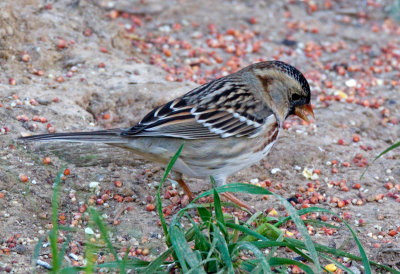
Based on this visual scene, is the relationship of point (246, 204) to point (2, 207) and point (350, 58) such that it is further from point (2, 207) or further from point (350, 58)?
point (350, 58)

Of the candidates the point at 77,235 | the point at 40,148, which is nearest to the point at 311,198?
the point at 77,235

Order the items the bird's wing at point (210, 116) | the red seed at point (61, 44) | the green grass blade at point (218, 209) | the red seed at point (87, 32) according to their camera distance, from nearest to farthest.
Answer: the green grass blade at point (218, 209), the bird's wing at point (210, 116), the red seed at point (61, 44), the red seed at point (87, 32)

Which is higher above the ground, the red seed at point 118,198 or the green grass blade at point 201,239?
the green grass blade at point 201,239

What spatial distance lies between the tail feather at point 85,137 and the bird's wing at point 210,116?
6 centimetres

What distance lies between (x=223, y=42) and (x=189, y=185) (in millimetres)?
2415

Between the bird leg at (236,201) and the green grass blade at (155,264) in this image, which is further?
A: the bird leg at (236,201)

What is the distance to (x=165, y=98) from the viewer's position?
5.29m

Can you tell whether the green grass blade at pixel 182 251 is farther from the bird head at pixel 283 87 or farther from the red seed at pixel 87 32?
the red seed at pixel 87 32

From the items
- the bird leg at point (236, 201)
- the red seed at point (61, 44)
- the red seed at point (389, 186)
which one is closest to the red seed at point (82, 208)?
the bird leg at point (236, 201)

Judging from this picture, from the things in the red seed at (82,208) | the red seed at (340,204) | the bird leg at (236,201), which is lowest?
the red seed at (82,208)

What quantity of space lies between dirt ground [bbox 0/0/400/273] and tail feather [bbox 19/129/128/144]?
41 centimetres

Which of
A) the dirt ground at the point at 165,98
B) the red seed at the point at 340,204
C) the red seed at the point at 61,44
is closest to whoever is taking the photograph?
the dirt ground at the point at 165,98

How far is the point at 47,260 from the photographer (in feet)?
11.8

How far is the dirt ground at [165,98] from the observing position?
412 centimetres
